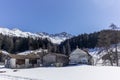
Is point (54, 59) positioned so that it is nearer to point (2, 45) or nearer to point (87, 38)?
point (2, 45)

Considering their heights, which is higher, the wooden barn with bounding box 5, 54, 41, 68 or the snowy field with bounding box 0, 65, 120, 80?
the wooden barn with bounding box 5, 54, 41, 68

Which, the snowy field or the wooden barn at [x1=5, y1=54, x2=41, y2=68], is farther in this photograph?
the wooden barn at [x1=5, y1=54, x2=41, y2=68]

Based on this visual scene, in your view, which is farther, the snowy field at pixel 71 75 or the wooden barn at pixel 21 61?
the wooden barn at pixel 21 61

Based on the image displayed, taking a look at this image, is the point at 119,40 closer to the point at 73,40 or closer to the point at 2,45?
the point at 2,45

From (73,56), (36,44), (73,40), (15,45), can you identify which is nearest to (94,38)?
(73,40)

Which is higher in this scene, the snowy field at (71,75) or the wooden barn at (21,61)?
the wooden barn at (21,61)

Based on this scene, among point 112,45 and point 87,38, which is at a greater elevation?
point 87,38

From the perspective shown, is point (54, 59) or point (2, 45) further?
point (2, 45)

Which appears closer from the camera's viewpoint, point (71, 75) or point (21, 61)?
point (71, 75)

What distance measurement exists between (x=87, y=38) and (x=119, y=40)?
97059mm

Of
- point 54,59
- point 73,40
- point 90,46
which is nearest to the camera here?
point 54,59

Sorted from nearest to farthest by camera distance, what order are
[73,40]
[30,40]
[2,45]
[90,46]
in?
[2,45], [30,40], [90,46], [73,40]

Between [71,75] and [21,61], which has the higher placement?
[21,61]

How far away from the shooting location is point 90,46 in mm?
144125
